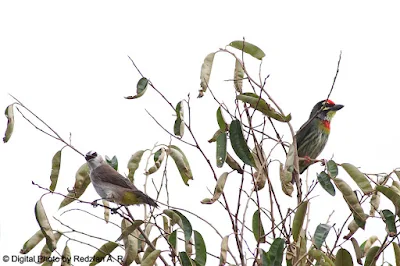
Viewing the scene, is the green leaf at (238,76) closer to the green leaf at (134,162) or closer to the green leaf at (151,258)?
the green leaf at (134,162)

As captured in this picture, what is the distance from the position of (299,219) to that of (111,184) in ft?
4.67

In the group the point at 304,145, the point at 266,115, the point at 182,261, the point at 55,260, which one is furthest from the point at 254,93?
the point at 304,145

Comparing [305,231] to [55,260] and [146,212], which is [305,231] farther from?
[55,260]

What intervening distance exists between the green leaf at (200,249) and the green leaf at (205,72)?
2.24ft

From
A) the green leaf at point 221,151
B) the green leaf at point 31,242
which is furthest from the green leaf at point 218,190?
the green leaf at point 31,242

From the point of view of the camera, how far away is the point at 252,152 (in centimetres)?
301

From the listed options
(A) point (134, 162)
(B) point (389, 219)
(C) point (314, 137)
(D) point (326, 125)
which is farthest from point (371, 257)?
(D) point (326, 125)

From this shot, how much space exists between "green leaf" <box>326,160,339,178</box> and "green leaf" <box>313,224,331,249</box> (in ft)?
0.80

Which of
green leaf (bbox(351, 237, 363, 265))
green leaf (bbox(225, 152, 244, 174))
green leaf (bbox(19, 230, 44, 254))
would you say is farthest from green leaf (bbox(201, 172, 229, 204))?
green leaf (bbox(19, 230, 44, 254))

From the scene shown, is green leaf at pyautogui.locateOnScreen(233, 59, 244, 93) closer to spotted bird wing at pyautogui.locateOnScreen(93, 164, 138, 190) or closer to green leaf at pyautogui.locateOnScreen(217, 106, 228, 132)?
green leaf at pyautogui.locateOnScreen(217, 106, 228, 132)

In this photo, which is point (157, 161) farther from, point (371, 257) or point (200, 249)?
point (371, 257)

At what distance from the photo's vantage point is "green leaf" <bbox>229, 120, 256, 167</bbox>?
281 cm

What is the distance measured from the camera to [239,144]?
2.82 meters

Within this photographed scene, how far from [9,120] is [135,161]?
68 centimetres
